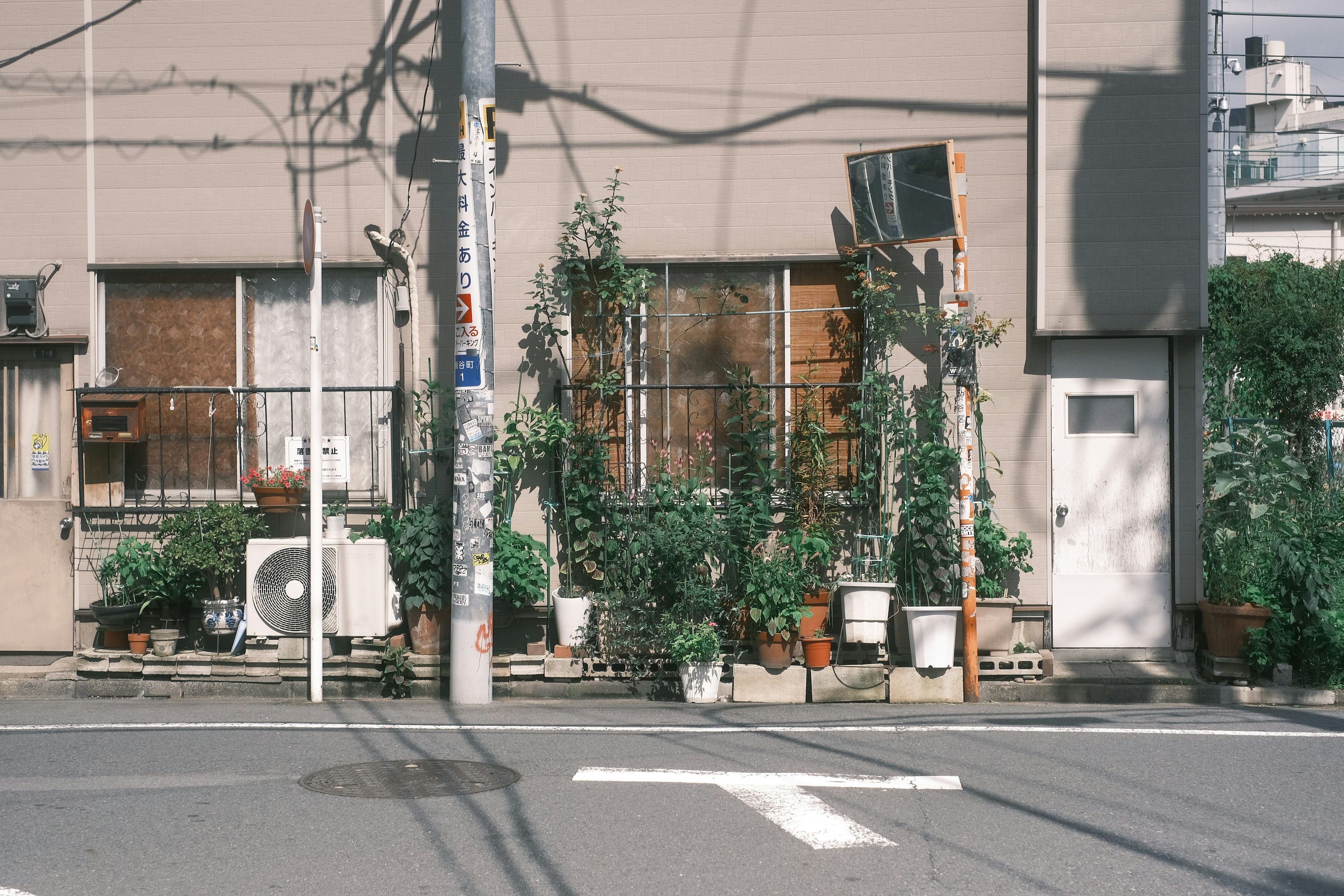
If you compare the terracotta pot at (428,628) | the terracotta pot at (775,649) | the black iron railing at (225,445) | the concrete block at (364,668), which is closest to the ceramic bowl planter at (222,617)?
the black iron railing at (225,445)

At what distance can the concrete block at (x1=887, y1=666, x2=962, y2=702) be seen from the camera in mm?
8969

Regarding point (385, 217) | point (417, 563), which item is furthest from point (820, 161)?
point (417, 563)

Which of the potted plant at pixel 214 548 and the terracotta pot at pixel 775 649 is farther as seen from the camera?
the potted plant at pixel 214 548

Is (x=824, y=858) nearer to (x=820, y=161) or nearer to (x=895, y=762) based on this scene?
(x=895, y=762)

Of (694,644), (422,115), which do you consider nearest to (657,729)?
(694,644)

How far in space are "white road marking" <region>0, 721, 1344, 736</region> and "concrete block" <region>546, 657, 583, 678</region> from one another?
53.9 inches

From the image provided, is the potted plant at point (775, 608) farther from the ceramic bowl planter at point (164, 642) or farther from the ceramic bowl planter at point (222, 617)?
the ceramic bowl planter at point (164, 642)

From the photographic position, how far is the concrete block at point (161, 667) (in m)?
9.51

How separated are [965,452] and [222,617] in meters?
6.25

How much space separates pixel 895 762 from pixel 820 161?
5575 mm

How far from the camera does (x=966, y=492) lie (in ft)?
30.0

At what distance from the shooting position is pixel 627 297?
1005 centimetres

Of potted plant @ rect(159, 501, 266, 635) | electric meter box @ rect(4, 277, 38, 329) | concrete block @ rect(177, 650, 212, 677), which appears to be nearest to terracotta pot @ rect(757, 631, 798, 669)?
potted plant @ rect(159, 501, 266, 635)

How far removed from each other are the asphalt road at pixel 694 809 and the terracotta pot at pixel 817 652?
37.8 inches
